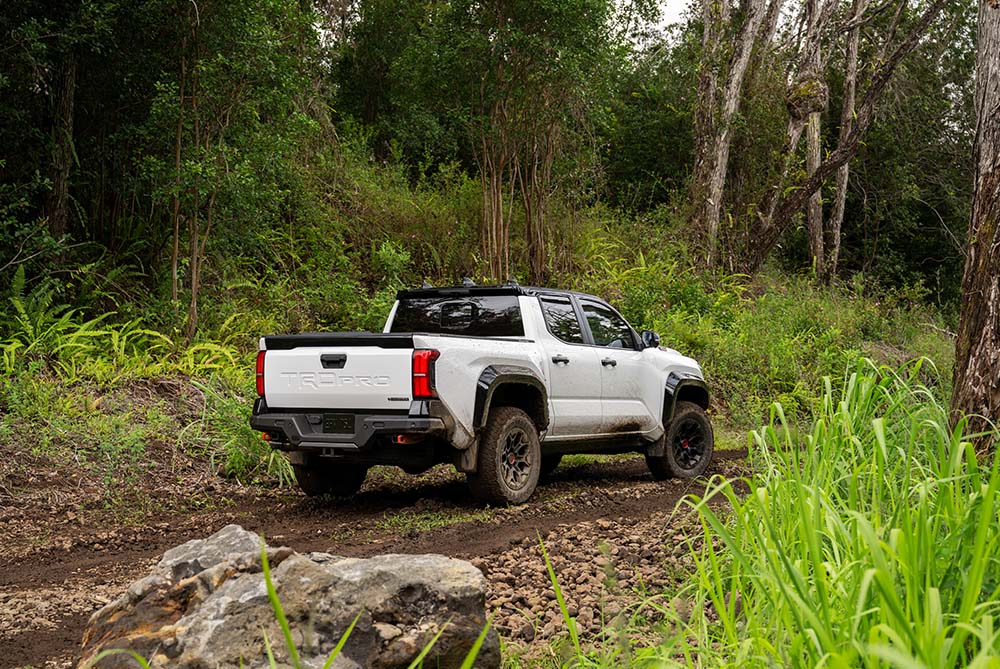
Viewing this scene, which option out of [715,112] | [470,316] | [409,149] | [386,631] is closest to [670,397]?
[470,316]

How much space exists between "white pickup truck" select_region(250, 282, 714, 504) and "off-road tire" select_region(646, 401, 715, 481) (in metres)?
0.01

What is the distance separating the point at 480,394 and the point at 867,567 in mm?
4928

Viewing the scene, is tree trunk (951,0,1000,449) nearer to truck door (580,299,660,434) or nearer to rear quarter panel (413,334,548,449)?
rear quarter panel (413,334,548,449)

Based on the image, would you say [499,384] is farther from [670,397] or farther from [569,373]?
[670,397]

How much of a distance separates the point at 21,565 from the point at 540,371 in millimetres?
4200

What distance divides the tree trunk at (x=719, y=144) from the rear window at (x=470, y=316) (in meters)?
12.3

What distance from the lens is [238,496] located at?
8391mm

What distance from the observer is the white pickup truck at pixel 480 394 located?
7023mm

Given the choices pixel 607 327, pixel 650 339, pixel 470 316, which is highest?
pixel 470 316

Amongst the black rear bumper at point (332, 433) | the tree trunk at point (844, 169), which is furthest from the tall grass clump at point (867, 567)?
the tree trunk at point (844, 169)

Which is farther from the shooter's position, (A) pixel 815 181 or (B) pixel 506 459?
(A) pixel 815 181

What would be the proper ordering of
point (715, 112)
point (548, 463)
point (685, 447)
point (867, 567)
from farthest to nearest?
point (715, 112) → point (548, 463) → point (685, 447) → point (867, 567)

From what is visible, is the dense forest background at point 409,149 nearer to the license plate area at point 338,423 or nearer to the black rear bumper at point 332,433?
the black rear bumper at point 332,433

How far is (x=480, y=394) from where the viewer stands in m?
7.32
